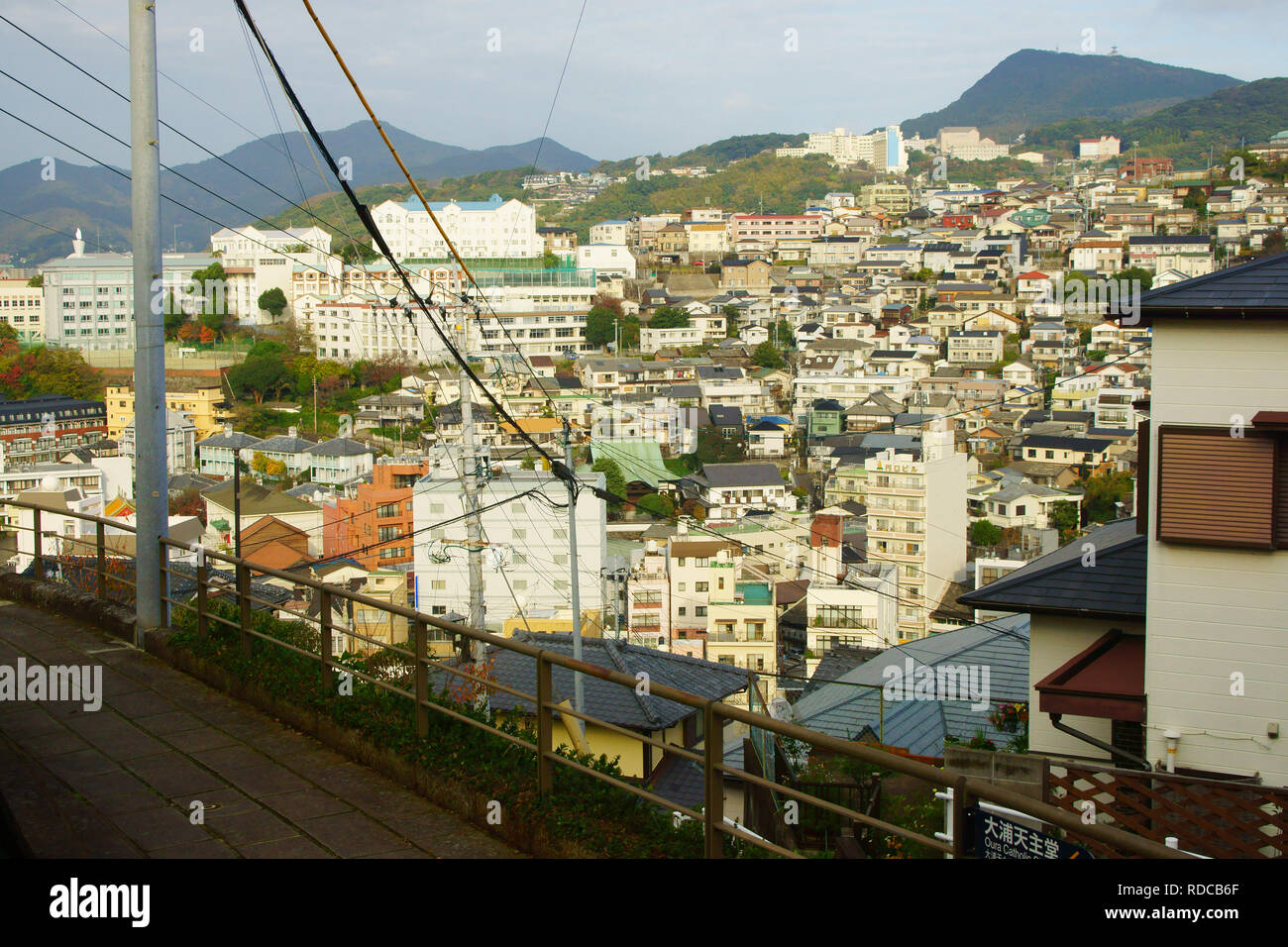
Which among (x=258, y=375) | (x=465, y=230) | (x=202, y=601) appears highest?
(x=465, y=230)

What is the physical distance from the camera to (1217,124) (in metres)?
90.2

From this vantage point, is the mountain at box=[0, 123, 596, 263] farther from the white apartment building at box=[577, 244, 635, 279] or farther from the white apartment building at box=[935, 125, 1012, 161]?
the white apartment building at box=[935, 125, 1012, 161]

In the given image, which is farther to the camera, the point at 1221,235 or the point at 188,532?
the point at 1221,235

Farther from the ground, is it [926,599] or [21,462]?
[21,462]

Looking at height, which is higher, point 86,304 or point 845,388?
point 86,304

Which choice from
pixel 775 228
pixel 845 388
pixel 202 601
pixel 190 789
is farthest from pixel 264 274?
pixel 190 789

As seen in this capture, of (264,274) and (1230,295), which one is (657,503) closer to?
(1230,295)

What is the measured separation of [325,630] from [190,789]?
1.67 feet

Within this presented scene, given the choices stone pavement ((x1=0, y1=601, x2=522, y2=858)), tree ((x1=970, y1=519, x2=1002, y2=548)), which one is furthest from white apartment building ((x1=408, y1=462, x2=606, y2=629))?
stone pavement ((x1=0, y1=601, x2=522, y2=858))

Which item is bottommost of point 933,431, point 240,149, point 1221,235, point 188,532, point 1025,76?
point 188,532
